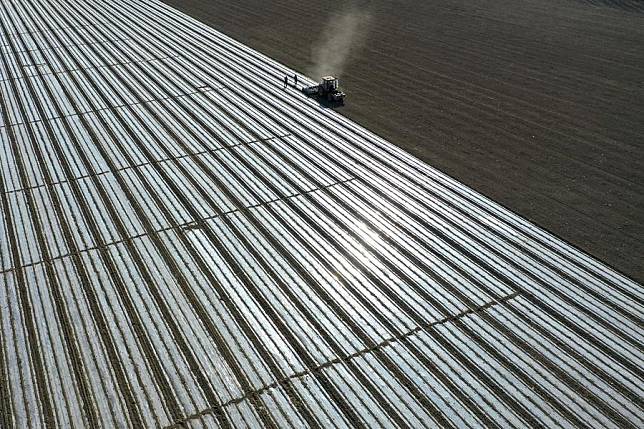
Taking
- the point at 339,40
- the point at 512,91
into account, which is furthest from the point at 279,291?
the point at 339,40

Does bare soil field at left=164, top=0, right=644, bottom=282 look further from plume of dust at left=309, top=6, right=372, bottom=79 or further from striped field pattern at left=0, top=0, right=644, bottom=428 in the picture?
striped field pattern at left=0, top=0, right=644, bottom=428

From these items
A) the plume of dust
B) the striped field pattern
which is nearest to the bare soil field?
the plume of dust

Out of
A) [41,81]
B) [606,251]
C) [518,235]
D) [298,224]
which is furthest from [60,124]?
[606,251]

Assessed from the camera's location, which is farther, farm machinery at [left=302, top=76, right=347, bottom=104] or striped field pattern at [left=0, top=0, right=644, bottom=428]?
farm machinery at [left=302, top=76, right=347, bottom=104]

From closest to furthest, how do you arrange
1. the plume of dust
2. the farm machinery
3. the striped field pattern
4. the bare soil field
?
the striped field pattern
the bare soil field
the farm machinery
the plume of dust

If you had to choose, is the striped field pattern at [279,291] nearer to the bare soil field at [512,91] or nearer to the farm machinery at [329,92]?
the bare soil field at [512,91]

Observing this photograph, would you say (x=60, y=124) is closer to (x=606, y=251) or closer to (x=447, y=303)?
(x=447, y=303)

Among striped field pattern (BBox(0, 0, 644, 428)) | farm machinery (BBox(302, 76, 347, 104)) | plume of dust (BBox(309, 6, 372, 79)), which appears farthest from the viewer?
plume of dust (BBox(309, 6, 372, 79))
